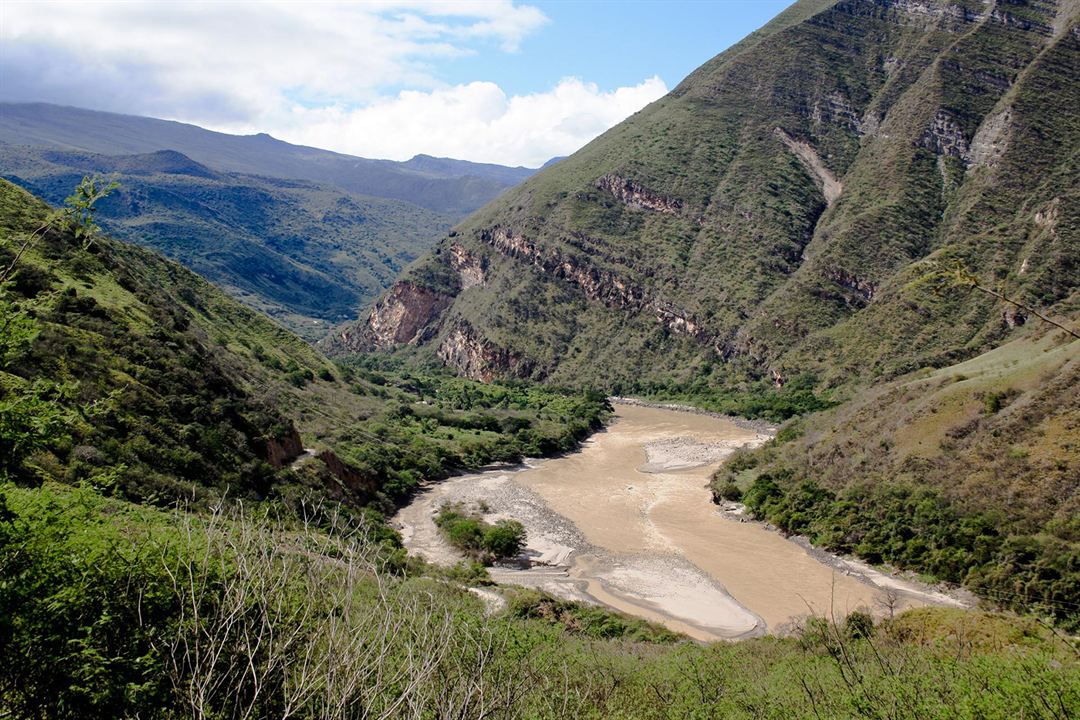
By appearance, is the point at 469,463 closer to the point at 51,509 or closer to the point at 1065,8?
the point at 51,509

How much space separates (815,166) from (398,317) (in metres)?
83.8

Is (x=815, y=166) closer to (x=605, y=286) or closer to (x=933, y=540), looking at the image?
(x=605, y=286)

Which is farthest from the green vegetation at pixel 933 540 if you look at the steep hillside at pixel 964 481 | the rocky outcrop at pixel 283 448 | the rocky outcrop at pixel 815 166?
the rocky outcrop at pixel 815 166

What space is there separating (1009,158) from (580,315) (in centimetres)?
6558

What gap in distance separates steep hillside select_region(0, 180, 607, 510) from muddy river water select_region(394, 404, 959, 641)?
5551mm

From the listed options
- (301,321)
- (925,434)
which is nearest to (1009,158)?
(925,434)

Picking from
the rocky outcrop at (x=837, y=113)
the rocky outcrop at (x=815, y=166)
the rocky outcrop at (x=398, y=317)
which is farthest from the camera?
the rocky outcrop at (x=398, y=317)

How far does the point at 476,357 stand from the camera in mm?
120438

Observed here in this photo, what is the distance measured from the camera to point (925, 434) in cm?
3888

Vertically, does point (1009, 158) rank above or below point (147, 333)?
above

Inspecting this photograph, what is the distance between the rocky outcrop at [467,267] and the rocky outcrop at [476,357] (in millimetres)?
12896

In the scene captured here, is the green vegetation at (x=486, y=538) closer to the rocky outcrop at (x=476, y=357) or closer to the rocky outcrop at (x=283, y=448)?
the rocky outcrop at (x=283, y=448)

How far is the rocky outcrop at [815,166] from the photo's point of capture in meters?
116

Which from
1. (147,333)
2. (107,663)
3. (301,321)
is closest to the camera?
(107,663)
